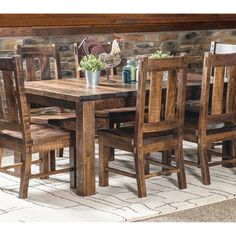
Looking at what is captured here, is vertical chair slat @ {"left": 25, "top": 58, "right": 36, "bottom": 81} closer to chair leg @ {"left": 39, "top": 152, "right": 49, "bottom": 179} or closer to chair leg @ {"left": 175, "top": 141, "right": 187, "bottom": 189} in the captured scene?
chair leg @ {"left": 39, "top": 152, "right": 49, "bottom": 179}

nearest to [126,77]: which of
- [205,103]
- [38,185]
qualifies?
[205,103]

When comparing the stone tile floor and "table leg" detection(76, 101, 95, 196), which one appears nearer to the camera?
the stone tile floor

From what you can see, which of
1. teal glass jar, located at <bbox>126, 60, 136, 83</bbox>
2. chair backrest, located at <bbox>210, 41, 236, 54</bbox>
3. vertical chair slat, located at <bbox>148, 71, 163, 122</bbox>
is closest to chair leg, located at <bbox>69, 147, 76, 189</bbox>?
vertical chair slat, located at <bbox>148, 71, 163, 122</bbox>

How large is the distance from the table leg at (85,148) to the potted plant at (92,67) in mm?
501

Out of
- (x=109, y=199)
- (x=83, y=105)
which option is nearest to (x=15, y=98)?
(x=83, y=105)

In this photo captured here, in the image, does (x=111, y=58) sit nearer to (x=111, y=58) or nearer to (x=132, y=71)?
(x=111, y=58)

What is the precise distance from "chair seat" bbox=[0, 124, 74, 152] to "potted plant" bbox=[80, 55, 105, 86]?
1.46 ft

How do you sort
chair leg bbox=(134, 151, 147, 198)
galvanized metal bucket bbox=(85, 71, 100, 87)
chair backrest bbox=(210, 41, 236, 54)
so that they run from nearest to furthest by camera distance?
chair leg bbox=(134, 151, 147, 198) → galvanized metal bucket bbox=(85, 71, 100, 87) → chair backrest bbox=(210, 41, 236, 54)

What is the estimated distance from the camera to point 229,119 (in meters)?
3.93

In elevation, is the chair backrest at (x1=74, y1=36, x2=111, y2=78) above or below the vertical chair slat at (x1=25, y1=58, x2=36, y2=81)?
above

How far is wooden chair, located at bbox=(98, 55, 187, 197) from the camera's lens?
11.2ft
